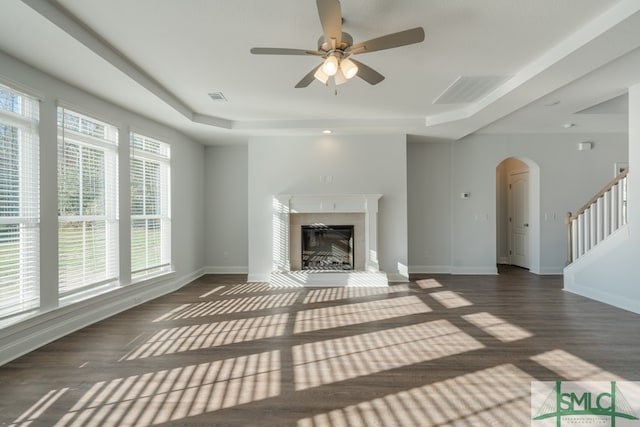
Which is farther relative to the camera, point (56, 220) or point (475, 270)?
point (475, 270)

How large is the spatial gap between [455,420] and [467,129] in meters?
4.66

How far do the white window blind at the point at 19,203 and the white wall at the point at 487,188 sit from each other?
218 inches

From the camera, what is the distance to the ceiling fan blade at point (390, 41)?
214 cm

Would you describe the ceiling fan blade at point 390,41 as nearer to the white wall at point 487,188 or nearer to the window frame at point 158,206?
the window frame at point 158,206

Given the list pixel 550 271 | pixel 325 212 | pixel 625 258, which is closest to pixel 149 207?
pixel 325 212

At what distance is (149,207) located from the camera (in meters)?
4.75

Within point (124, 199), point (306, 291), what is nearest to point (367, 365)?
point (306, 291)

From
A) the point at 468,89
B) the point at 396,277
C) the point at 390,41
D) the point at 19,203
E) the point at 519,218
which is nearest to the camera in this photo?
the point at 390,41

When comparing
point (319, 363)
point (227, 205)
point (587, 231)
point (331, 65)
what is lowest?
point (319, 363)

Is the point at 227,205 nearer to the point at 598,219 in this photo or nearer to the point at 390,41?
the point at 390,41

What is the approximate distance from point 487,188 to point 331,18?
5.37 metres

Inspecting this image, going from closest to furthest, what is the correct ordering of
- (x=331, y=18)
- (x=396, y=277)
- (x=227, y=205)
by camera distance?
(x=331, y=18) < (x=396, y=277) < (x=227, y=205)

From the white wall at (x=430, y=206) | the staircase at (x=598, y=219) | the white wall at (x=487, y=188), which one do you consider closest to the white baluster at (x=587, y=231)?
the staircase at (x=598, y=219)

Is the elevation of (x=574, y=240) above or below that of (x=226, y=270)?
above
